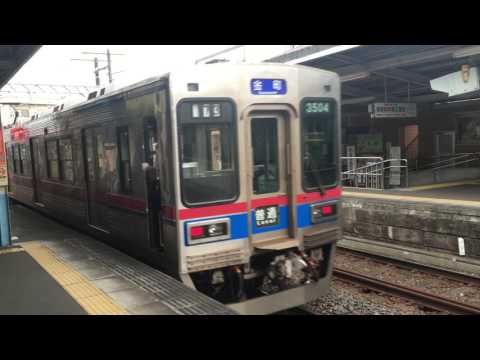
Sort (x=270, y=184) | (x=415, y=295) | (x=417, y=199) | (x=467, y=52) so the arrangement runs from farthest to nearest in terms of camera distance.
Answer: (x=417, y=199) < (x=467, y=52) < (x=415, y=295) < (x=270, y=184)

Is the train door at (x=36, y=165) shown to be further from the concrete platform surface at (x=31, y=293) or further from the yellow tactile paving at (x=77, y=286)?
the concrete platform surface at (x=31, y=293)

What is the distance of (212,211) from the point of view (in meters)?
4.77

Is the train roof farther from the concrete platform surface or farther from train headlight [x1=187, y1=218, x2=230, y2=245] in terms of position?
the concrete platform surface

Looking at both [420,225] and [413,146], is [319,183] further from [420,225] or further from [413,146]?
[413,146]

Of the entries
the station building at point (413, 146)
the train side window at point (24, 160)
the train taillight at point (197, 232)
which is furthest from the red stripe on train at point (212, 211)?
the train side window at point (24, 160)

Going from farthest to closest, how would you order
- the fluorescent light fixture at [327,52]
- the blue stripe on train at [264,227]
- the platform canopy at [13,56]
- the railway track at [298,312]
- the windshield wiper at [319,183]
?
1. the fluorescent light fixture at [327,52]
2. the platform canopy at [13,56]
3. the railway track at [298,312]
4. the windshield wiper at [319,183]
5. the blue stripe on train at [264,227]

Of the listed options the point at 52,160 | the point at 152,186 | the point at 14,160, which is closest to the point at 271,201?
the point at 152,186

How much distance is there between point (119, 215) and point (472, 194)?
8715 millimetres

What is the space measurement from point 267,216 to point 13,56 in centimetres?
575

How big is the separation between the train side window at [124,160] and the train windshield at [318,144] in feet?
7.44

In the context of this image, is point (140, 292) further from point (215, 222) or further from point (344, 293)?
point (344, 293)

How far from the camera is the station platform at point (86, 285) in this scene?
4.28 meters

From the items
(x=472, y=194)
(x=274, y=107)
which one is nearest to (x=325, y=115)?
(x=274, y=107)

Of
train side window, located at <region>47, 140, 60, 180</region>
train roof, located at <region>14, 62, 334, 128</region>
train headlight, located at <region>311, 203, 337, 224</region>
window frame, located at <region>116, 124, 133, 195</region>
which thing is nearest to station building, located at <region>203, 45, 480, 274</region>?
train roof, located at <region>14, 62, 334, 128</region>
